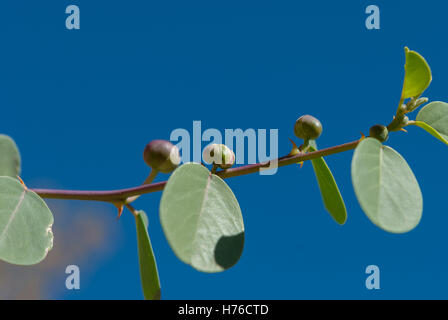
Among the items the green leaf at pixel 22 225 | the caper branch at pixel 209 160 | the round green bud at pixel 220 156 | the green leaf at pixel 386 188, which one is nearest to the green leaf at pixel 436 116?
the caper branch at pixel 209 160

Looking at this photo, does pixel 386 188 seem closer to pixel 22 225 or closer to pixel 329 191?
pixel 329 191

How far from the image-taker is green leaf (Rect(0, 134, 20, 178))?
168cm

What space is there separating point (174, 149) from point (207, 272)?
47cm

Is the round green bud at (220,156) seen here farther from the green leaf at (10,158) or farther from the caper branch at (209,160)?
the green leaf at (10,158)

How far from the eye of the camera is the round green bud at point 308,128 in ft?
4.40

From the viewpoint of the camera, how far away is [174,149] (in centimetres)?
132

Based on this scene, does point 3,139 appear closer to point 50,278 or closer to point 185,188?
point 185,188

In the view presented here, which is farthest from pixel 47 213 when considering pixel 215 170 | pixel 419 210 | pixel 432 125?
pixel 432 125

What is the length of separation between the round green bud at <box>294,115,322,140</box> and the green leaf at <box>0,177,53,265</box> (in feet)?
2.20

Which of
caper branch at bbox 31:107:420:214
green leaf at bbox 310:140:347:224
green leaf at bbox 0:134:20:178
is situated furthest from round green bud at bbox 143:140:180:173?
green leaf at bbox 0:134:20:178

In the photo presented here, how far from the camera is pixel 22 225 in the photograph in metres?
1.15

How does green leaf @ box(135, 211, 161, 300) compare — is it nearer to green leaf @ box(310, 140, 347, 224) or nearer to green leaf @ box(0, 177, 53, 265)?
green leaf @ box(0, 177, 53, 265)

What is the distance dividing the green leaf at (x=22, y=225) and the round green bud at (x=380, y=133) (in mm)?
778

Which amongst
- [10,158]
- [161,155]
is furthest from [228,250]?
[10,158]
